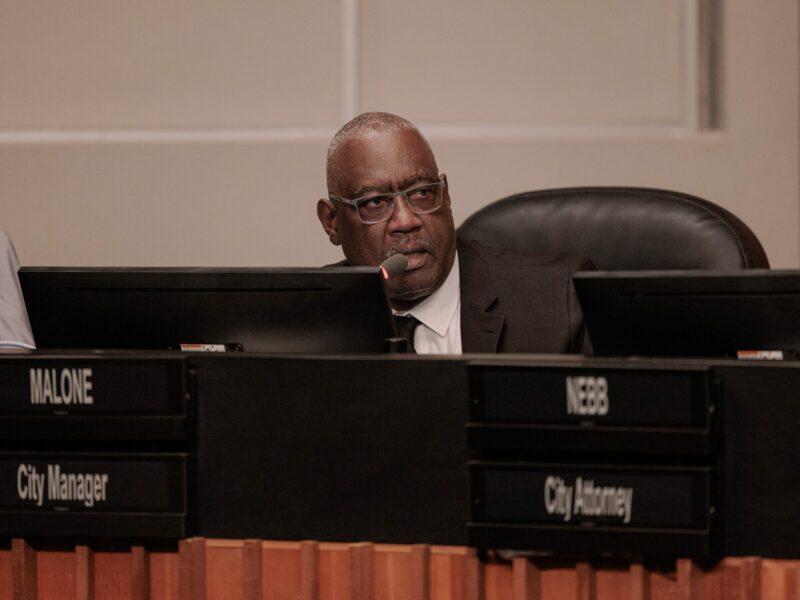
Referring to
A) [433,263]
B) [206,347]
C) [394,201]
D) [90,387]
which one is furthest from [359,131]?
[90,387]

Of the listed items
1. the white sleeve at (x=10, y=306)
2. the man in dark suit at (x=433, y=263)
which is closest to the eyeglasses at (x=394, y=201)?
the man in dark suit at (x=433, y=263)

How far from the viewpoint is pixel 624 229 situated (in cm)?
219

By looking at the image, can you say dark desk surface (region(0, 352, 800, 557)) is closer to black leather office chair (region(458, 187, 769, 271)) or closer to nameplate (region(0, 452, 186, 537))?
nameplate (region(0, 452, 186, 537))

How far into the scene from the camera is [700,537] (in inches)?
41.4

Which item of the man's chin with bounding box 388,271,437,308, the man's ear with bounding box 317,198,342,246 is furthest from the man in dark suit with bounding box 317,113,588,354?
the man's ear with bounding box 317,198,342,246

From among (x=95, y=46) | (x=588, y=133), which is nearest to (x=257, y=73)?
(x=95, y=46)

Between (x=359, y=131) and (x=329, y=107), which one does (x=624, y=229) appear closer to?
(x=359, y=131)

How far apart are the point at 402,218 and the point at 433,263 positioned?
104 mm

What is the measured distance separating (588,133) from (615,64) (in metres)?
0.18

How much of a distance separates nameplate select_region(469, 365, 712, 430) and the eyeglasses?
1.12 meters

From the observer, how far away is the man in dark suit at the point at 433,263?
7.13 feet

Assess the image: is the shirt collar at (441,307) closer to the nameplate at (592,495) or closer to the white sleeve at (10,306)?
the white sleeve at (10,306)

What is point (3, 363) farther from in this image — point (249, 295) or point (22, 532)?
point (249, 295)

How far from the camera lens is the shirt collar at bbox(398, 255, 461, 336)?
7.20 feet
